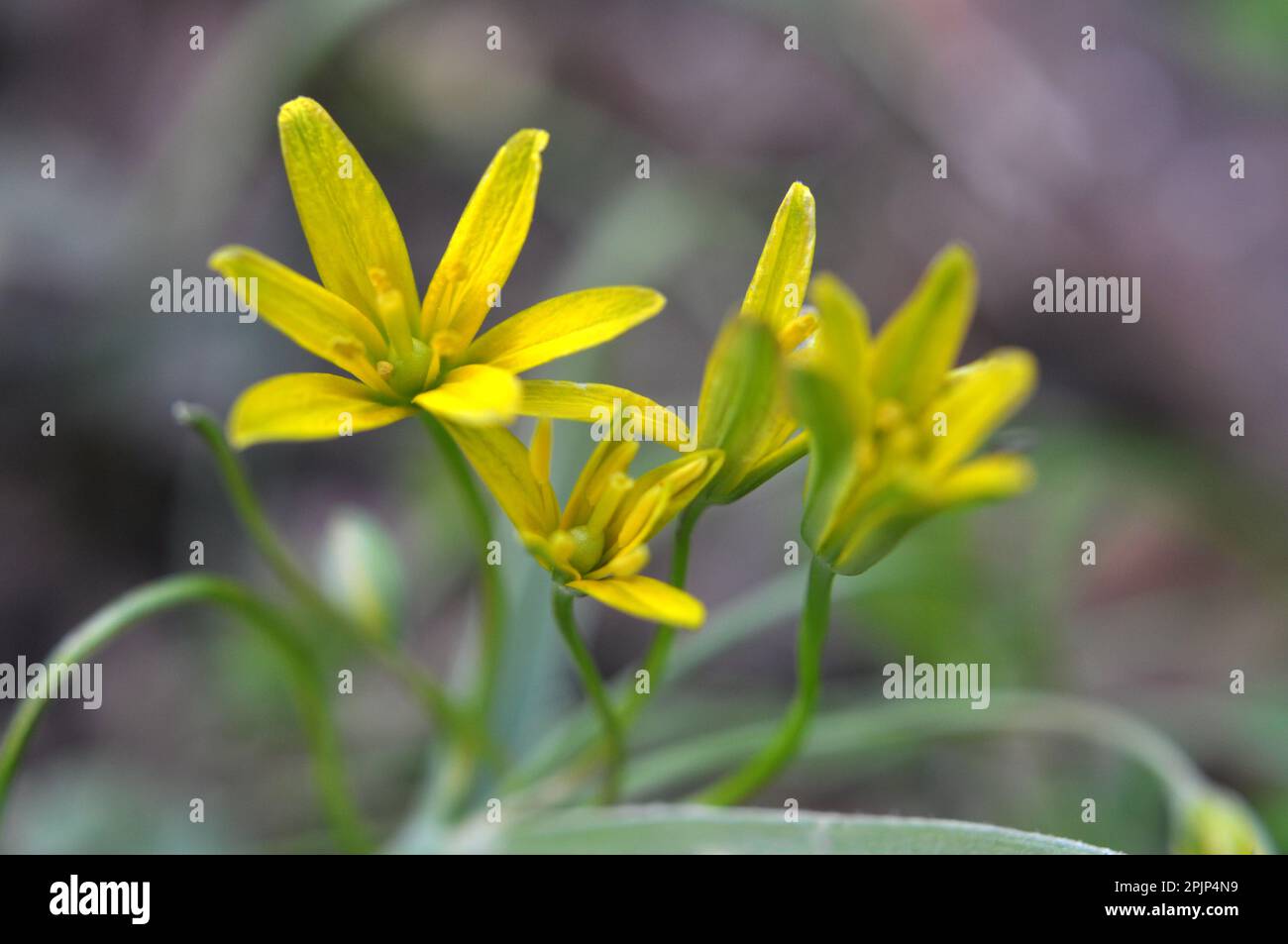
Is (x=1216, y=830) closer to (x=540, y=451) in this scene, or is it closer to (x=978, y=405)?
(x=978, y=405)

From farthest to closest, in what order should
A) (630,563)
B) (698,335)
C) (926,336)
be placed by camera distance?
(698,335) → (630,563) → (926,336)

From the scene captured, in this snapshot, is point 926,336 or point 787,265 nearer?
point 926,336

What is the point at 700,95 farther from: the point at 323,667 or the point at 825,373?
the point at 825,373

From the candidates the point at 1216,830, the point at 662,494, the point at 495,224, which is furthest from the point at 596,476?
the point at 1216,830

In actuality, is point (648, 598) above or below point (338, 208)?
below

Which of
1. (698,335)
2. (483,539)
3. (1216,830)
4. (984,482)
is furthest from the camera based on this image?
(698,335)

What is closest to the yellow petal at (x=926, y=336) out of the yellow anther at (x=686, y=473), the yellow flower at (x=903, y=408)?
the yellow flower at (x=903, y=408)

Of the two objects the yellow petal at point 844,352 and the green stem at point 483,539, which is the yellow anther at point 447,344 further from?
the yellow petal at point 844,352
